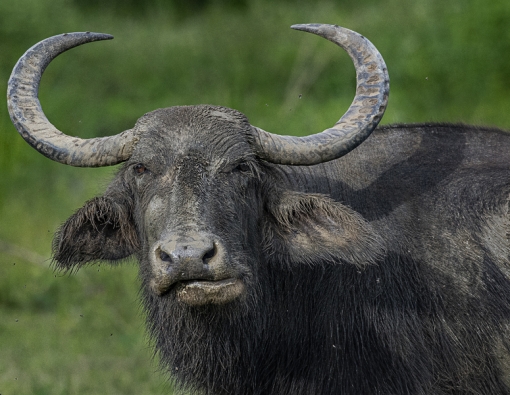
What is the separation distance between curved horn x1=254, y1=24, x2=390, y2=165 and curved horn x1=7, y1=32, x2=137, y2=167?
2.75ft

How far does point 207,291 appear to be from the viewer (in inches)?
178

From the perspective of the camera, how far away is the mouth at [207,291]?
14.8ft

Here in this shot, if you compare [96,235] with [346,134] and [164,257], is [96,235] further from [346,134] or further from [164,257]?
[346,134]

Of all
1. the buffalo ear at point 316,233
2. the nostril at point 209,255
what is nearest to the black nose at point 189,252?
the nostril at point 209,255

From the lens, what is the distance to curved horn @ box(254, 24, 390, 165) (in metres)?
5.13

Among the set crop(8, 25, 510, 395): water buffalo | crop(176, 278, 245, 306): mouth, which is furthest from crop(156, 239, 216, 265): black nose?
crop(8, 25, 510, 395): water buffalo

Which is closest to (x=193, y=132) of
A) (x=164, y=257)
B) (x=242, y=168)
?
(x=242, y=168)

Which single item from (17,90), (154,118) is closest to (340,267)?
(154,118)

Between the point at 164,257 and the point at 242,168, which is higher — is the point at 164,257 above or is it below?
below

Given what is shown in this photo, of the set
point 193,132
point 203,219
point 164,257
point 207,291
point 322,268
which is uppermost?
point 193,132

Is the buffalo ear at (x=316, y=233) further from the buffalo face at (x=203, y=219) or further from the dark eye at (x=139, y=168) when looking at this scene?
the dark eye at (x=139, y=168)

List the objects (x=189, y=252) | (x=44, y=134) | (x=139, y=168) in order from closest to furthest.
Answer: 1. (x=189, y=252)
2. (x=139, y=168)
3. (x=44, y=134)

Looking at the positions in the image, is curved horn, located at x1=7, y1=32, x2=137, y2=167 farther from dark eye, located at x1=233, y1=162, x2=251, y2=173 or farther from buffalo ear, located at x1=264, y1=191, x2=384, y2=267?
buffalo ear, located at x1=264, y1=191, x2=384, y2=267

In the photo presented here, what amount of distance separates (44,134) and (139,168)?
656 millimetres
